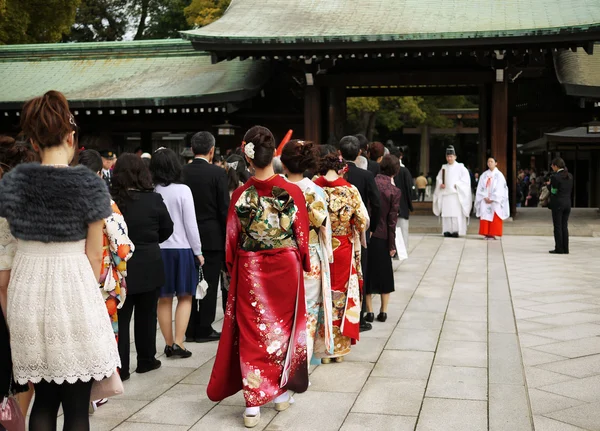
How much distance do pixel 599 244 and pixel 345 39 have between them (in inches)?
235

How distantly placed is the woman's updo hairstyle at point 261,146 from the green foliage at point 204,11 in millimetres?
22995

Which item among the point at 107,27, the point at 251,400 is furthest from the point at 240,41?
the point at 107,27

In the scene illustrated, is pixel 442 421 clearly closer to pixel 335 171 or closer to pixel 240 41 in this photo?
pixel 335 171

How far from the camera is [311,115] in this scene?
50.3 feet

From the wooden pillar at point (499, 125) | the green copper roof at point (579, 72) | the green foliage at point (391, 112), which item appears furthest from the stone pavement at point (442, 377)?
the green foliage at point (391, 112)

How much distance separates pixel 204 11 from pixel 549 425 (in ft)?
81.0

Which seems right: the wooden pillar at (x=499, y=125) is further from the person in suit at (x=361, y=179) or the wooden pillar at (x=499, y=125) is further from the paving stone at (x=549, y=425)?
the paving stone at (x=549, y=425)

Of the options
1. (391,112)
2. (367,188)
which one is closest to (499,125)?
(367,188)

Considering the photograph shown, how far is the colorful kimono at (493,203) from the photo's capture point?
13.2m

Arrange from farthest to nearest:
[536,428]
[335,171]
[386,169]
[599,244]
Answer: [599,244] < [386,169] < [335,171] < [536,428]

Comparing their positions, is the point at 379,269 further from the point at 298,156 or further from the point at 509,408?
the point at 509,408

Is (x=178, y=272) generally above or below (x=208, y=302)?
above

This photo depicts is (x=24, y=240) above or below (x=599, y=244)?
above

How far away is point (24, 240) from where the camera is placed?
3086 mm
